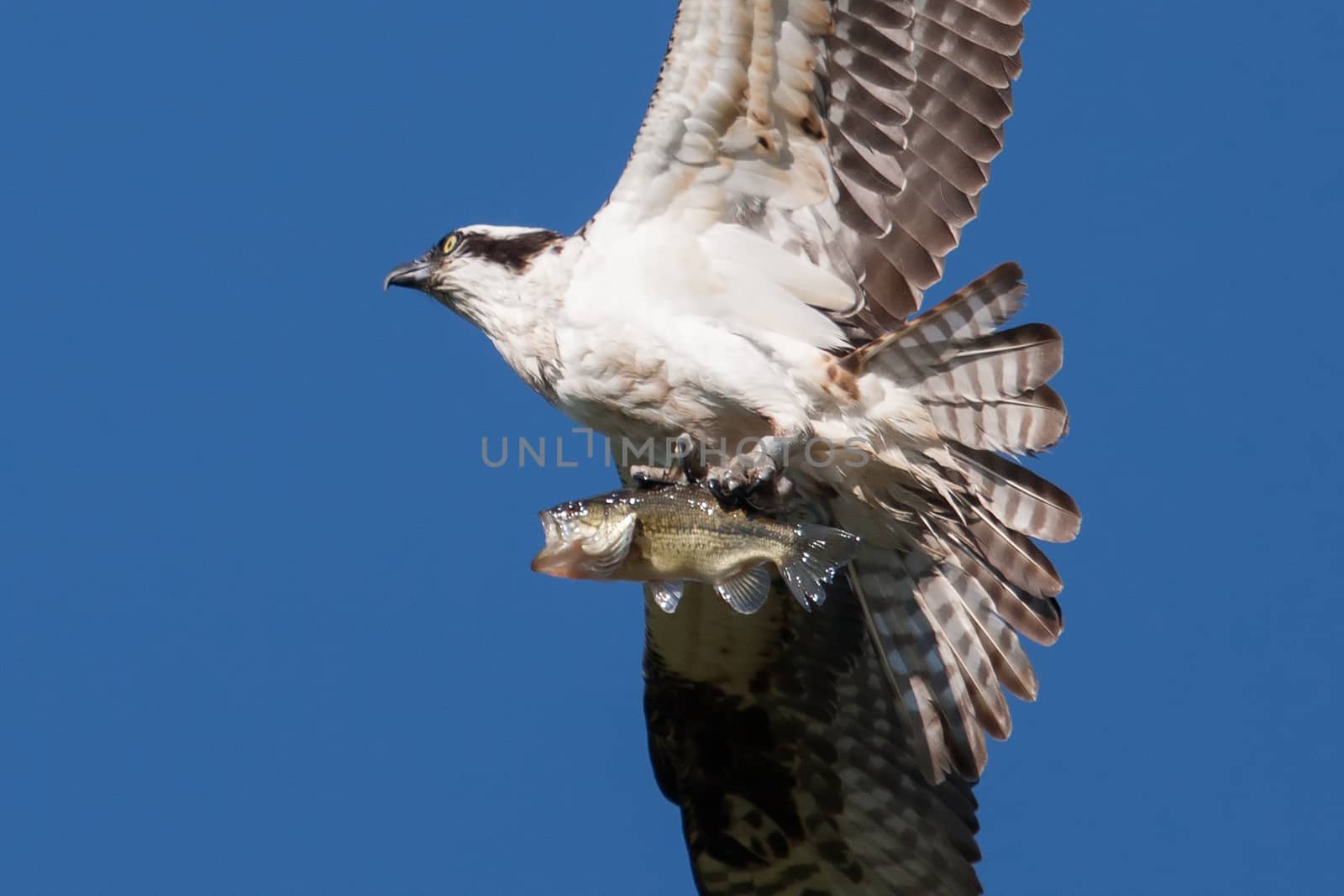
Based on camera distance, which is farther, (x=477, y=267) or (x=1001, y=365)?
(x=477, y=267)

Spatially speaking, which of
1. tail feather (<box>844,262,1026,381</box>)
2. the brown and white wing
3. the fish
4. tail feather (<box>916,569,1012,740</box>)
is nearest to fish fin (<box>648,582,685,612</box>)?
the fish

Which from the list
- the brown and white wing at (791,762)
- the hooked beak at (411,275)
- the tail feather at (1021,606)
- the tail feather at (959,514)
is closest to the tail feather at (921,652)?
the tail feather at (959,514)

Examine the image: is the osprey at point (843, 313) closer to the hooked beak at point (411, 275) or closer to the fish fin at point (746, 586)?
the hooked beak at point (411, 275)

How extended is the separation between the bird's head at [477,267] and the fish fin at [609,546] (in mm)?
1304

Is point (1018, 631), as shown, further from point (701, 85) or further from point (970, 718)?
point (701, 85)

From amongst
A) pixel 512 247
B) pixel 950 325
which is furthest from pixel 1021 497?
pixel 512 247

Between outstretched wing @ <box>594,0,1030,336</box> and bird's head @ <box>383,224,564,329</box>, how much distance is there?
335 millimetres

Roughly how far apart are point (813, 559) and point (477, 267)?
1772 mm

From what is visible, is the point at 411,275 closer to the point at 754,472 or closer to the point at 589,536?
the point at 754,472

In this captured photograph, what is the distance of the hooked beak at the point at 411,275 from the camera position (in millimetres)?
7164

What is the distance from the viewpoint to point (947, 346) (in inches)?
248

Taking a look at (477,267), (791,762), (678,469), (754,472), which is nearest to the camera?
(754,472)

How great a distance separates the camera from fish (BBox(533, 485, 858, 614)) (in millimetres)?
5781

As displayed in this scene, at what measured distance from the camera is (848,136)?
21.8 ft
